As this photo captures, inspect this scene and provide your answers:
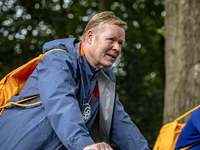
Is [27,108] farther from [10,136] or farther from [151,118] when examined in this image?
[151,118]

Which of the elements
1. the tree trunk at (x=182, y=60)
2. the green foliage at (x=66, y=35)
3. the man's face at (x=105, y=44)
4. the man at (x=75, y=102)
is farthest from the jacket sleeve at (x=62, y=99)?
the green foliage at (x=66, y=35)

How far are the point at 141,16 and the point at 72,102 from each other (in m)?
8.82

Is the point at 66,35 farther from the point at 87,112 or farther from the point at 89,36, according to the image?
the point at 87,112

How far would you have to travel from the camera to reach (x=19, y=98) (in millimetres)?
1668

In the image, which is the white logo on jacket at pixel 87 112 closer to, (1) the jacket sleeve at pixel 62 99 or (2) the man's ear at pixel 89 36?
(1) the jacket sleeve at pixel 62 99

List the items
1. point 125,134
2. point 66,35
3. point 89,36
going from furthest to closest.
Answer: point 66,35 < point 125,134 < point 89,36

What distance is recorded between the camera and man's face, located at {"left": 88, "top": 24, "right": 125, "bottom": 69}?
191 centimetres

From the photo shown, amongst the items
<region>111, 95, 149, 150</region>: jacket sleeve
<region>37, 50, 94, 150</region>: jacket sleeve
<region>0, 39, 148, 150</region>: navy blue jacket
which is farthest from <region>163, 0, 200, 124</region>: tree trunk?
<region>37, 50, 94, 150</region>: jacket sleeve

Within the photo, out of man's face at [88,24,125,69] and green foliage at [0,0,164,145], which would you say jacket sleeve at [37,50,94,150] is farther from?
green foliage at [0,0,164,145]

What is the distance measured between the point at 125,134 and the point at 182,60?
195 centimetres

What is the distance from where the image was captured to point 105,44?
1.91m

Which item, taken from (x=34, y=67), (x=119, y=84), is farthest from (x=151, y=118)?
(x=34, y=67)

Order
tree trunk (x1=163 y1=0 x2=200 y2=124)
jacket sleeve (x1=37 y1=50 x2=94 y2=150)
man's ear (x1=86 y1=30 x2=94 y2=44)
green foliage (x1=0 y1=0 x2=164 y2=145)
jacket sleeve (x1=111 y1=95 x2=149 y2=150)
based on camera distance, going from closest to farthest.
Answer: jacket sleeve (x1=37 y1=50 x2=94 y2=150), man's ear (x1=86 y1=30 x2=94 y2=44), jacket sleeve (x1=111 y1=95 x2=149 y2=150), tree trunk (x1=163 y1=0 x2=200 y2=124), green foliage (x1=0 y1=0 x2=164 y2=145)

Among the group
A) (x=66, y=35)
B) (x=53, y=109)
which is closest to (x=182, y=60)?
(x=53, y=109)
